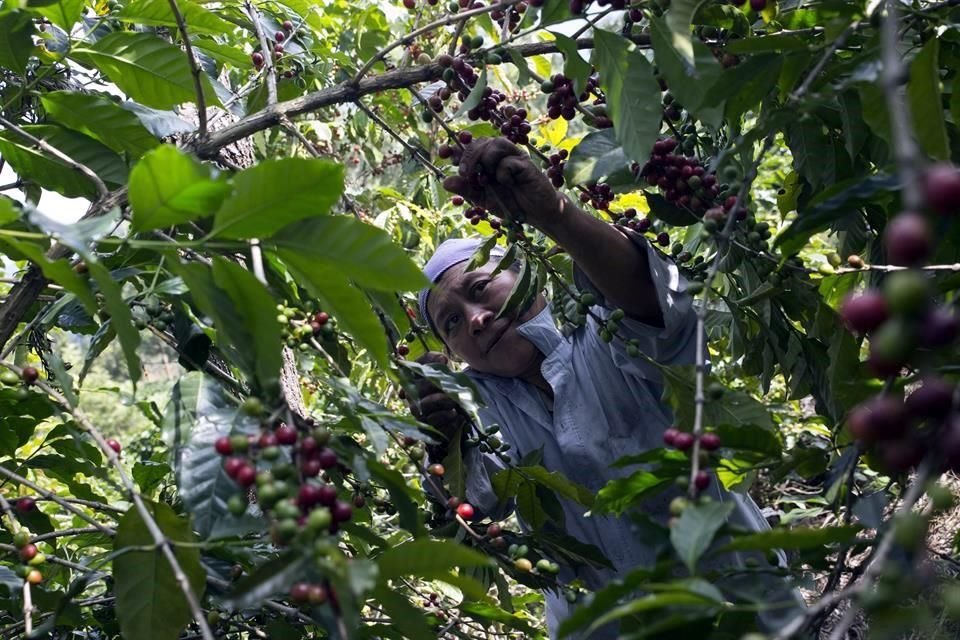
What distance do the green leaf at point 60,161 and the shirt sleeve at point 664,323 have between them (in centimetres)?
86

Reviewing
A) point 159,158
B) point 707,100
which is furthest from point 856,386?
point 159,158

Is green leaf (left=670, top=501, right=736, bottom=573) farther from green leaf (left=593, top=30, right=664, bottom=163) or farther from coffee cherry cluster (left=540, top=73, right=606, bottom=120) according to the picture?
coffee cherry cluster (left=540, top=73, right=606, bottom=120)

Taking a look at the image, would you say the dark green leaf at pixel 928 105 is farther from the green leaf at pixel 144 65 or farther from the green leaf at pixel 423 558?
the green leaf at pixel 144 65

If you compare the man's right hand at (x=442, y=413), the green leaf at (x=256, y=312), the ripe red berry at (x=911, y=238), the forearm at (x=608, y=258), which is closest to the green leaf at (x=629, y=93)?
the forearm at (x=608, y=258)

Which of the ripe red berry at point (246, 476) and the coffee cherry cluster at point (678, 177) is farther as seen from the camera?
the coffee cherry cluster at point (678, 177)

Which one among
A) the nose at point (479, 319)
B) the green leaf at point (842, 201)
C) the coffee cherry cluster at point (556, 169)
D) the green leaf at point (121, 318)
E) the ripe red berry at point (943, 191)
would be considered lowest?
the nose at point (479, 319)

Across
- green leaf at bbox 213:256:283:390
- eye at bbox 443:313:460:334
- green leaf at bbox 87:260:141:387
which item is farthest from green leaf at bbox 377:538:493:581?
eye at bbox 443:313:460:334

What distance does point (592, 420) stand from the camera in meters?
2.11

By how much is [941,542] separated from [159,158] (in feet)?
9.37

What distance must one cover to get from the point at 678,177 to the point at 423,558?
0.81 metres

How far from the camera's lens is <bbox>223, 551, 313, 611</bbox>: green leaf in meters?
0.85

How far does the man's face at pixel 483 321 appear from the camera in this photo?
2203 millimetres

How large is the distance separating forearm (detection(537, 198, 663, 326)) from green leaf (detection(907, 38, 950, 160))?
2.15 feet

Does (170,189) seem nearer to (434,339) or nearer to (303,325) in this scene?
(303,325)
